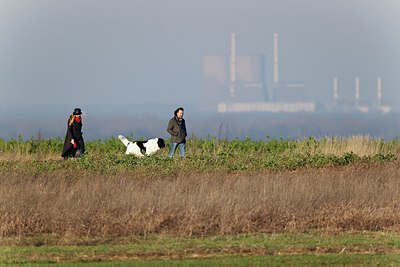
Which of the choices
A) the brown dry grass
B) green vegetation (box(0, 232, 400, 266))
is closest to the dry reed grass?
the brown dry grass

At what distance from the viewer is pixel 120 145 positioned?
34.7 metres

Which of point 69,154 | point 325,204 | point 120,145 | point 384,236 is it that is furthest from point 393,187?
point 120,145

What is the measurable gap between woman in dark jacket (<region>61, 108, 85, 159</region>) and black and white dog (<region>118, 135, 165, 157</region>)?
236 cm

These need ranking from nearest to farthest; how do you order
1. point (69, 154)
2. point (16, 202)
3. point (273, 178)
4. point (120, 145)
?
point (16, 202) < point (273, 178) < point (69, 154) < point (120, 145)

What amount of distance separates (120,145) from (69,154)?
16.5 feet

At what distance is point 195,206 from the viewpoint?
18281 mm

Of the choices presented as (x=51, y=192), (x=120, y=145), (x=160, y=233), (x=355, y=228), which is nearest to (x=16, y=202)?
(x=51, y=192)

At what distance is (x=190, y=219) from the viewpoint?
57.1ft

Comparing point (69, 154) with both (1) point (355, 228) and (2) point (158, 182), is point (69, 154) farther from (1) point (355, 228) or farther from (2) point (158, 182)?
(1) point (355, 228)

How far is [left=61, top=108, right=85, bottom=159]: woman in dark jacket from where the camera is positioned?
2916 cm

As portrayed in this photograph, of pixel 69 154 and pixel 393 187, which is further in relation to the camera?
pixel 69 154

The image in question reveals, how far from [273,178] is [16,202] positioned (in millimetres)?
6634

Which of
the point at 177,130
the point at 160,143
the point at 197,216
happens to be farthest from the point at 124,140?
the point at 197,216

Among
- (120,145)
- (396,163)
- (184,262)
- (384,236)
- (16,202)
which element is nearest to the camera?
(184,262)
